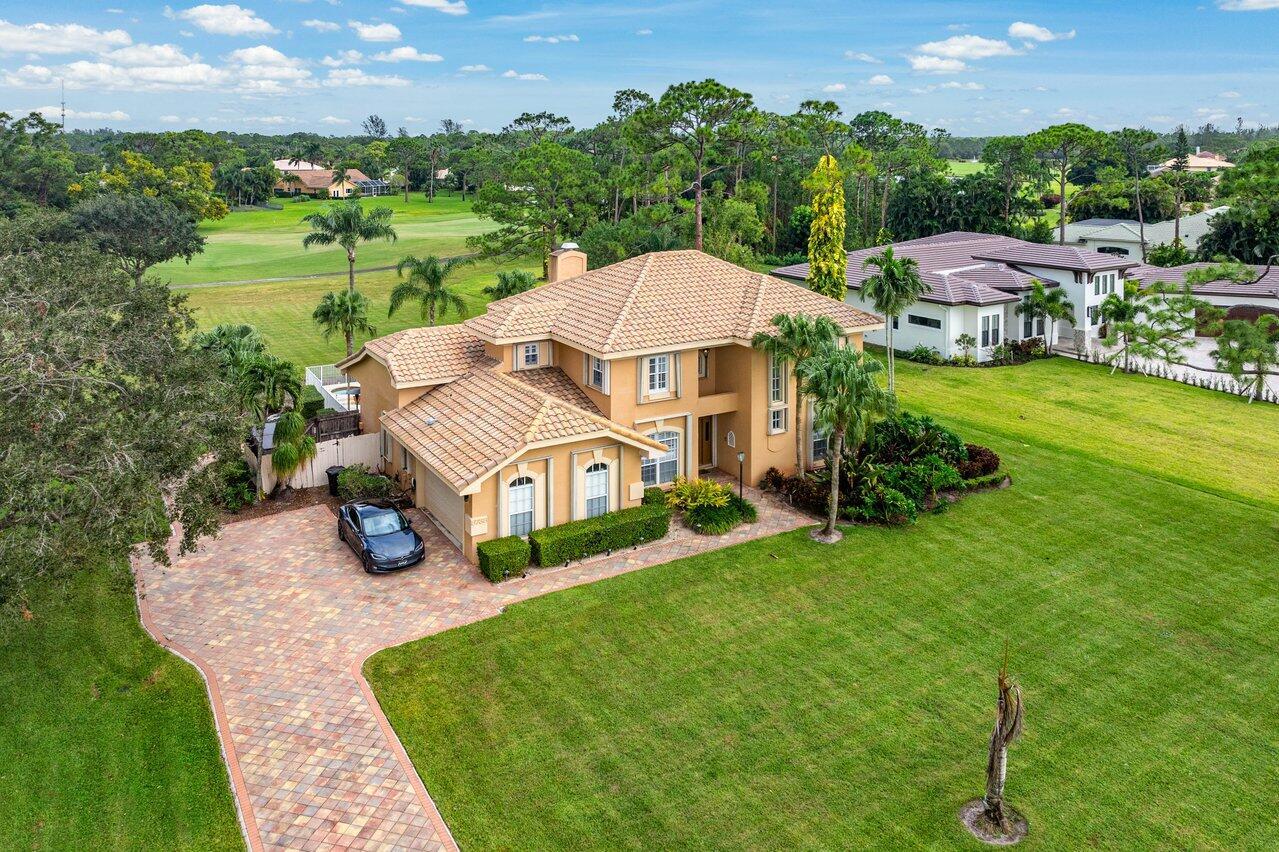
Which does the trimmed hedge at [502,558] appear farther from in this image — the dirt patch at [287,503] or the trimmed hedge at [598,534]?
the dirt patch at [287,503]

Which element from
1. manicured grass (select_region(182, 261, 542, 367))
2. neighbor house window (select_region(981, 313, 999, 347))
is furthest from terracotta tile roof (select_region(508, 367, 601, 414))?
neighbor house window (select_region(981, 313, 999, 347))

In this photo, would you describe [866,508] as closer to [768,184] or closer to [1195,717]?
[1195,717]

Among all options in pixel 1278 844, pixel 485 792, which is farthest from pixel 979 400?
pixel 485 792

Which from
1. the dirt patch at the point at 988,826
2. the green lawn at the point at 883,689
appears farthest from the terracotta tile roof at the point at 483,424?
the dirt patch at the point at 988,826

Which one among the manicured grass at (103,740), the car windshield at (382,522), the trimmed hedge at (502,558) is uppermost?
the car windshield at (382,522)

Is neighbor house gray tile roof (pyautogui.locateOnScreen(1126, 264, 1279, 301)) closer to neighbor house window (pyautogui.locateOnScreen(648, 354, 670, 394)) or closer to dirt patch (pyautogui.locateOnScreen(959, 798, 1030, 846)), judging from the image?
neighbor house window (pyautogui.locateOnScreen(648, 354, 670, 394))

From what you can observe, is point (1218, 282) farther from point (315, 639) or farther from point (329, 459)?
point (315, 639)
